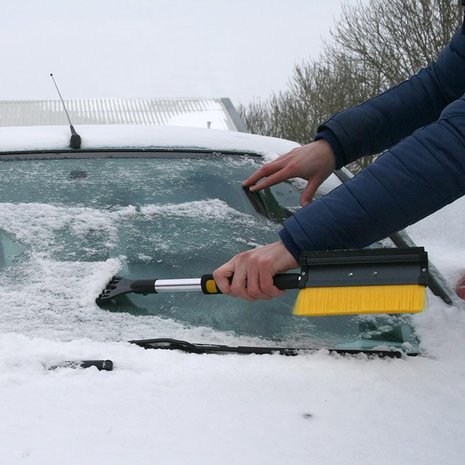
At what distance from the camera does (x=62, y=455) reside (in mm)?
1299

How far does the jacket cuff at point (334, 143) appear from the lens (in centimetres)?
230

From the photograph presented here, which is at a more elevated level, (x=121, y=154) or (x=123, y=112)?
(x=123, y=112)

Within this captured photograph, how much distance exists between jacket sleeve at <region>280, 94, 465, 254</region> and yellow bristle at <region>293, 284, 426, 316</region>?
100mm

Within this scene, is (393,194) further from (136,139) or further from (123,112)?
(123,112)

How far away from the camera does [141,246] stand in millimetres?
2193

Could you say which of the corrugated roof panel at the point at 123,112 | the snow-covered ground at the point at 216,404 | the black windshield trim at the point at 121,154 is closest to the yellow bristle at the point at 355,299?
the snow-covered ground at the point at 216,404

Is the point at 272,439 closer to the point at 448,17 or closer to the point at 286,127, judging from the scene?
the point at 448,17

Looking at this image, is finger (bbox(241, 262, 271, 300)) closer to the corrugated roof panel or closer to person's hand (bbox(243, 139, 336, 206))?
person's hand (bbox(243, 139, 336, 206))

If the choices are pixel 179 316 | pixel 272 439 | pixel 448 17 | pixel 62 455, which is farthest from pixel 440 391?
pixel 448 17

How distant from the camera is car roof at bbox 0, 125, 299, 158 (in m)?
2.61

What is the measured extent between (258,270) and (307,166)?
71 cm

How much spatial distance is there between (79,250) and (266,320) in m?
0.54

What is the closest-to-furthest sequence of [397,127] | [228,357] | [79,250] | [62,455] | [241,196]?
[62,455] < [228,357] < [79,250] < [397,127] < [241,196]

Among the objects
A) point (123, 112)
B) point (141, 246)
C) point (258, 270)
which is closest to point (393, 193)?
point (258, 270)
